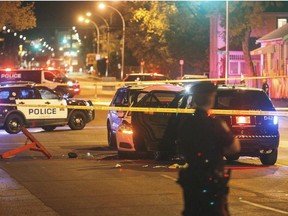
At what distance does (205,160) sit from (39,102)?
16.8 metres

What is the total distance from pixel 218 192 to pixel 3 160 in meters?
9.58

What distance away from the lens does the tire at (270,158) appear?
12.9 metres

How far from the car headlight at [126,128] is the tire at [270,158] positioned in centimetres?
273

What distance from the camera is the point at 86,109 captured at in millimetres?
22250

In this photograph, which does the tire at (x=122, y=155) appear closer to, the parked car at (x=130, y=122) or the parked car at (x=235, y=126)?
the parked car at (x=130, y=122)

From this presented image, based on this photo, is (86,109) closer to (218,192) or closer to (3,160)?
(3,160)

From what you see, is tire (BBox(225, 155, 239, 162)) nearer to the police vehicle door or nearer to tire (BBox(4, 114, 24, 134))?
the police vehicle door

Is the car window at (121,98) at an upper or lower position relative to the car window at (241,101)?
lower

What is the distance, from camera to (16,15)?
172ft

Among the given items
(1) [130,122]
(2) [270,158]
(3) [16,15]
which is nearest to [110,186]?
(1) [130,122]

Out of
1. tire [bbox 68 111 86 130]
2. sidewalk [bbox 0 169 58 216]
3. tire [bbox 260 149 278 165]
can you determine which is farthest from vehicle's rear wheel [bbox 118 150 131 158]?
tire [bbox 68 111 86 130]

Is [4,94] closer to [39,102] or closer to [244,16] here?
[39,102]

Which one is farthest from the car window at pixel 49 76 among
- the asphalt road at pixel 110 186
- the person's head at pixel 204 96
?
the person's head at pixel 204 96

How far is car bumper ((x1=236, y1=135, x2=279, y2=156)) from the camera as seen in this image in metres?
12.4
